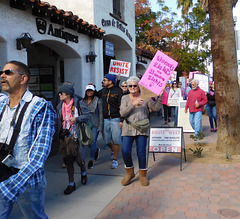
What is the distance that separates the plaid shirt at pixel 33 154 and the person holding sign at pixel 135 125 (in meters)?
2.53

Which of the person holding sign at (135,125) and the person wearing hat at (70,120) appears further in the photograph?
the person holding sign at (135,125)

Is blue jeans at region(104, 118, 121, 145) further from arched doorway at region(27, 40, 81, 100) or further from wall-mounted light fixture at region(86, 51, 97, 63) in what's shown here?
arched doorway at region(27, 40, 81, 100)

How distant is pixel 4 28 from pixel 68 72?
3.77 m

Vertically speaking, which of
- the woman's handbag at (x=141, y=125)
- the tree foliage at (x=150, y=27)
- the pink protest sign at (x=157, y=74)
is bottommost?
the woman's handbag at (x=141, y=125)

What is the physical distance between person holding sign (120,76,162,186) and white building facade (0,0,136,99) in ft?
10.6

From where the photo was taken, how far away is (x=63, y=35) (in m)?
8.82

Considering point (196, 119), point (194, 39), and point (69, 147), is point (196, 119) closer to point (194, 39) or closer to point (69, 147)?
point (69, 147)

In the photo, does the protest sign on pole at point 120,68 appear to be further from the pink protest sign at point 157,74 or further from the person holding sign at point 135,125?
the person holding sign at point 135,125

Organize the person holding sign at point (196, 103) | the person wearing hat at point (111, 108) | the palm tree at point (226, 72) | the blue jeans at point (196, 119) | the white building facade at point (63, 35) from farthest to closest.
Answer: the blue jeans at point (196, 119) < the person holding sign at point (196, 103) < the white building facade at point (63, 35) < the palm tree at point (226, 72) < the person wearing hat at point (111, 108)

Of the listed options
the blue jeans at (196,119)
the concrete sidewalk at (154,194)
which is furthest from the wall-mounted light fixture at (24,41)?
the blue jeans at (196,119)

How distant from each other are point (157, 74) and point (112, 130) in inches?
65.5

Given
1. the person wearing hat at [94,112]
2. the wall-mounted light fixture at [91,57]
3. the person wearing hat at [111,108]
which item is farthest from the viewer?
the wall-mounted light fixture at [91,57]

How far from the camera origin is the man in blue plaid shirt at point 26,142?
87.7 inches

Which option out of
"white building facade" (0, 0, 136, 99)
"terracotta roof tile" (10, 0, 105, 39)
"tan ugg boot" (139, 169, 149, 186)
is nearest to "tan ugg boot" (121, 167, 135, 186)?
"tan ugg boot" (139, 169, 149, 186)
